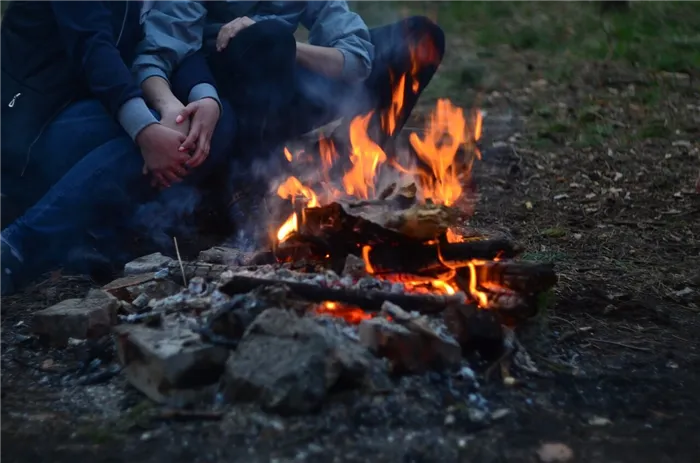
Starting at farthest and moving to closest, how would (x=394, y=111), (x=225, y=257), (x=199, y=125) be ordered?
(x=394, y=111) → (x=199, y=125) → (x=225, y=257)

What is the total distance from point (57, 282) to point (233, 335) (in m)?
1.24

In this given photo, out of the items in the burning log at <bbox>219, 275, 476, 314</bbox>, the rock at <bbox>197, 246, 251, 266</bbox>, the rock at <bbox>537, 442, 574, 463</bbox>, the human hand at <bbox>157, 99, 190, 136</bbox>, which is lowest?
the rock at <bbox>537, 442, 574, 463</bbox>

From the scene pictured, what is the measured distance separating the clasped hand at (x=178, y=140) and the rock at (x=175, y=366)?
925 mm

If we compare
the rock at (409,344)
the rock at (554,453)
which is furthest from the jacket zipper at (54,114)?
the rock at (554,453)

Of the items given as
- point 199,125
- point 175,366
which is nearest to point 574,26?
point 199,125

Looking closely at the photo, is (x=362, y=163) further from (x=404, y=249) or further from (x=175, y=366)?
(x=175, y=366)

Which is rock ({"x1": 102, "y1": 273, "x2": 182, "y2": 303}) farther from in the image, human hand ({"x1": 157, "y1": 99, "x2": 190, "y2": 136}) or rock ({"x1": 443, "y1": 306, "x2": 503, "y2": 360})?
rock ({"x1": 443, "y1": 306, "x2": 503, "y2": 360})

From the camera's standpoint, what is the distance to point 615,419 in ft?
8.16

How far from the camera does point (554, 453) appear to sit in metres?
2.30

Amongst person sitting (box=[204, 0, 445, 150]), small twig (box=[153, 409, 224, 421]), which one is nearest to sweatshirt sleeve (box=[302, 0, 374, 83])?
person sitting (box=[204, 0, 445, 150])

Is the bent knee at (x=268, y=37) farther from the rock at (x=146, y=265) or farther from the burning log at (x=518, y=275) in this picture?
the burning log at (x=518, y=275)

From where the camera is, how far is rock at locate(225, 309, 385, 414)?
243 centimetres

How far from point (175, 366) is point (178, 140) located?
1.12 meters

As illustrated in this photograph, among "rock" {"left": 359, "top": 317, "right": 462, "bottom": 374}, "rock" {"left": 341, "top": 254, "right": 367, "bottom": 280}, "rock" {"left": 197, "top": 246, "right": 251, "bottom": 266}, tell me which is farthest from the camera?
"rock" {"left": 197, "top": 246, "right": 251, "bottom": 266}
